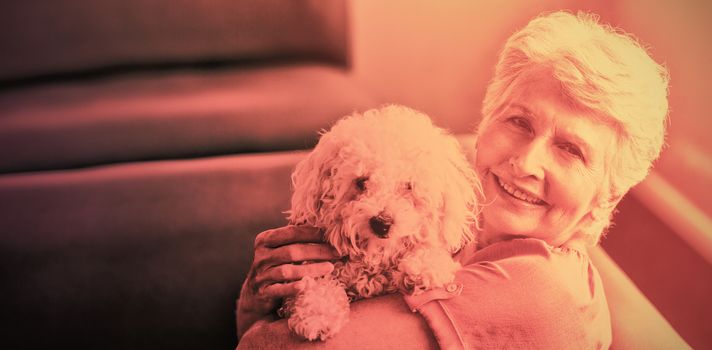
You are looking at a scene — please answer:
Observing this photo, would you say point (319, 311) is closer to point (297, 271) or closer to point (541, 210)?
point (297, 271)

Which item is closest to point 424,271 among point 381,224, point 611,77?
point 381,224

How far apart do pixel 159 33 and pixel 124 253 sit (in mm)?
600

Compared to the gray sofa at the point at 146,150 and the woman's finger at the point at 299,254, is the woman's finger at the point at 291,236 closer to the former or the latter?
the woman's finger at the point at 299,254

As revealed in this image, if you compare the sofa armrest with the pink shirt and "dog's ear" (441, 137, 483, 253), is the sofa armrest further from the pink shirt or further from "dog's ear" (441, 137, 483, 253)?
"dog's ear" (441, 137, 483, 253)

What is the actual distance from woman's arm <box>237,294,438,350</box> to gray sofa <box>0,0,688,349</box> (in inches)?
16.2

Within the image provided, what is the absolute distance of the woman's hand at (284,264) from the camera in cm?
96

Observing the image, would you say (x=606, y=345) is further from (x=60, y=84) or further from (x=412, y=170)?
(x=60, y=84)

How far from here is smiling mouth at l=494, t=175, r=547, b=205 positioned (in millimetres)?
944

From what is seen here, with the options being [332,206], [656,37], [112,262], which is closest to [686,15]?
[656,37]

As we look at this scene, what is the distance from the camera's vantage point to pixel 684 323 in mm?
957

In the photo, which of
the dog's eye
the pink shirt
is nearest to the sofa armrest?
the pink shirt

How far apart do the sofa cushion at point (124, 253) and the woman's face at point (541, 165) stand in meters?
0.57

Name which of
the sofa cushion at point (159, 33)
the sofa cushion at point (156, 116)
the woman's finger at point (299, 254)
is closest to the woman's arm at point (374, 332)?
the woman's finger at point (299, 254)

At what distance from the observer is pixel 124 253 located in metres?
1.36
